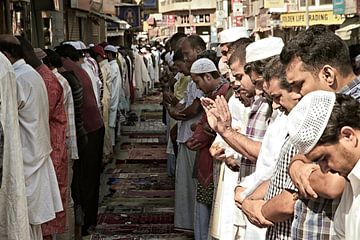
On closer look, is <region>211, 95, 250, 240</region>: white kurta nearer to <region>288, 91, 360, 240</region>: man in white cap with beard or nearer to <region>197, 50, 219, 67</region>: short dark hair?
<region>197, 50, 219, 67</region>: short dark hair

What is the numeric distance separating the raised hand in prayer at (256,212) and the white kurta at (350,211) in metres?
0.84

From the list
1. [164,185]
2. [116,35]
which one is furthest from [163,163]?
[116,35]

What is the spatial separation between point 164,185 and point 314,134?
9009mm

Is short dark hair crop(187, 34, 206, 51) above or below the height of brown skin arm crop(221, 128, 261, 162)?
above

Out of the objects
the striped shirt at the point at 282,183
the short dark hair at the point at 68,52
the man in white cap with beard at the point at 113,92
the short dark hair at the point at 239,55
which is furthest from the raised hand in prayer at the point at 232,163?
the man in white cap with beard at the point at 113,92

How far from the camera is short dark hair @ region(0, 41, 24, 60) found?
19.5 ft

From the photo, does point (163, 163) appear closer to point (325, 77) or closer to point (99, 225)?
point (99, 225)

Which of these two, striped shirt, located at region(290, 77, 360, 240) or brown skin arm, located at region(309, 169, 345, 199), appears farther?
striped shirt, located at region(290, 77, 360, 240)

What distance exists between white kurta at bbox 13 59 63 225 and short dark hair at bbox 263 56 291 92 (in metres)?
2.04

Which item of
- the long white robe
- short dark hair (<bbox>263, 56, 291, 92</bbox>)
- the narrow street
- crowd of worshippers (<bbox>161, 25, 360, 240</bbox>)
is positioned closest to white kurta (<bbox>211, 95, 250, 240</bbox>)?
crowd of worshippers (<bbox>161, 25, 360, 240</bbox>)

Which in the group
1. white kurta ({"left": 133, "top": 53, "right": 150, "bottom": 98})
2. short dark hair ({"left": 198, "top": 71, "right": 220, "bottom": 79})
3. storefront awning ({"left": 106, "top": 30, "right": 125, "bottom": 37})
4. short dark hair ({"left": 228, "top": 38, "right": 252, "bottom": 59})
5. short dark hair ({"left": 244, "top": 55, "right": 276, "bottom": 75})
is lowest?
white kurta ({"left": 133, "top": 53, "right": 150, "bottom": 98})

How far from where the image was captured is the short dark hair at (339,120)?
285 cm

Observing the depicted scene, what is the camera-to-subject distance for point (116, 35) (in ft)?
120

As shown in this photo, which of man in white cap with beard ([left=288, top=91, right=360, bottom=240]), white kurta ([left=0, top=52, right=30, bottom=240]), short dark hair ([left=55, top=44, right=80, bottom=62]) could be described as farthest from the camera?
short dark hair ([left=55, top=44, right=80, bottom=62])
